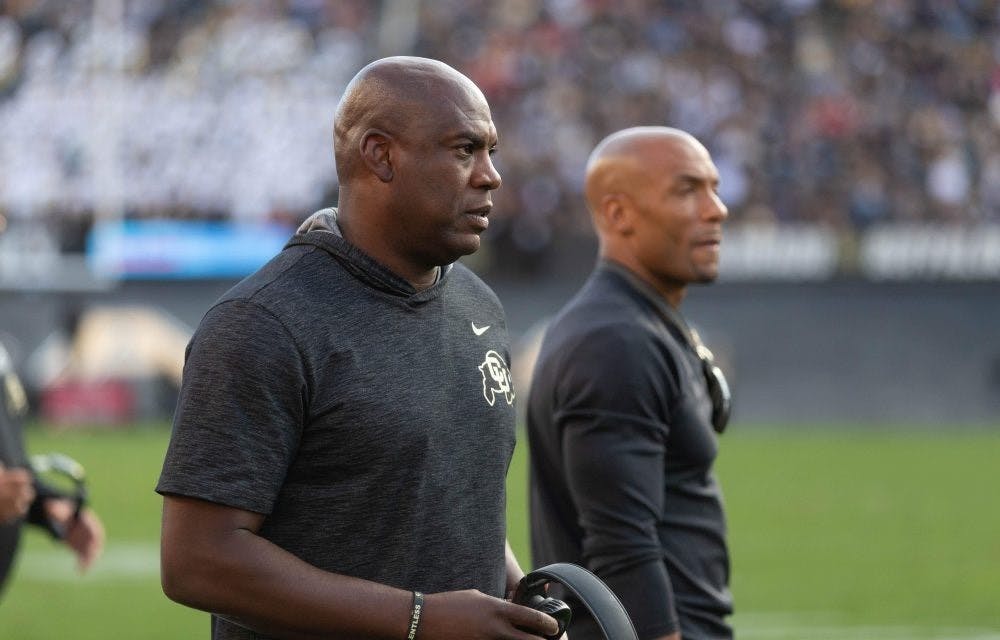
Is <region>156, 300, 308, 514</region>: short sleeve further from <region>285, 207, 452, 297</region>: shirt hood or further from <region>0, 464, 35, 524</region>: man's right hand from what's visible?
<region>0, 464, 35, 524</region>: man's right hand

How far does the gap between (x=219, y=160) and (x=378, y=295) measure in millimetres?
19449

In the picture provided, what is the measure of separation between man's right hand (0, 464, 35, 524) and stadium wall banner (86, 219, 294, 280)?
53.1ft

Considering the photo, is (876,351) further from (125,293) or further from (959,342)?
(125,293)

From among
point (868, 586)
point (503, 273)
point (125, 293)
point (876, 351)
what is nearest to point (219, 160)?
point (125, 293)

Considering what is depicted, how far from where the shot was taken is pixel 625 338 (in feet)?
12.9

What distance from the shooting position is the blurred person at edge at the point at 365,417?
2.59m

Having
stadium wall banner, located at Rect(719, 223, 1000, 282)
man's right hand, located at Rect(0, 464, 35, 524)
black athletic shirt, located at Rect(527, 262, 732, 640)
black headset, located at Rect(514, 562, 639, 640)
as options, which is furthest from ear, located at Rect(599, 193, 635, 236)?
stadium wall banner, located at Rect(719, 223, 1000, 282)

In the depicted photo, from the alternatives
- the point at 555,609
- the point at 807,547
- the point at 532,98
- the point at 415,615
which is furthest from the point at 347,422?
the point at 532,98

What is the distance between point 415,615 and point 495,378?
19.9 inches

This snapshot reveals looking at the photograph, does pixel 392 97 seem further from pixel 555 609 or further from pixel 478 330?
pixel 555 609

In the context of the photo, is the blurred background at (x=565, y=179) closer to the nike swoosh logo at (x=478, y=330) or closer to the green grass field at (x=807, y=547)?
the green grass field at (x=807, y=547)

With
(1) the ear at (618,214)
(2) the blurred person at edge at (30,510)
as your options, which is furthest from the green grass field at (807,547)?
(1) the ear at (618,214)

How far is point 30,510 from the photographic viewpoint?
529 centimetres

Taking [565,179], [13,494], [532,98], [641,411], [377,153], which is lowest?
[13,494]
